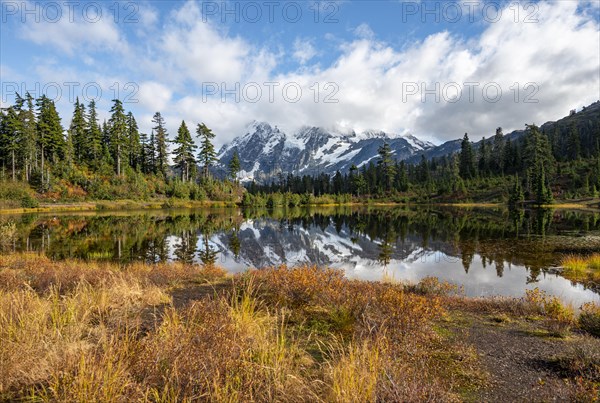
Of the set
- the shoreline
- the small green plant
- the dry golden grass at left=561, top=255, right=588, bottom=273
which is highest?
the shoreline

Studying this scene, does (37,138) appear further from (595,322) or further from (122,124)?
(595,322)

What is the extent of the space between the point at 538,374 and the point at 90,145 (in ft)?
275

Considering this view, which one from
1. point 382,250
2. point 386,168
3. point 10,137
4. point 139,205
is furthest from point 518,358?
point 386,168

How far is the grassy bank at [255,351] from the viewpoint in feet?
11.4

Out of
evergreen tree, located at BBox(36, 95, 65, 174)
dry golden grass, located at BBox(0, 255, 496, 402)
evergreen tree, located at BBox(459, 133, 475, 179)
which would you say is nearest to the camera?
dry golden grass, located at BBox(0, 255, 496, 402)

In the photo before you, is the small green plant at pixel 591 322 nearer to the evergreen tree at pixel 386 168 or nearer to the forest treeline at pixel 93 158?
the forest treeline at pixel 93 158

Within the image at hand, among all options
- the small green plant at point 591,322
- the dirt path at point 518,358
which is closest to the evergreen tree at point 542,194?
the small green plant at point 591,322

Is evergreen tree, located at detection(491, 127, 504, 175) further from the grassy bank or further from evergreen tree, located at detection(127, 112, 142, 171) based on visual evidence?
the grassy bank

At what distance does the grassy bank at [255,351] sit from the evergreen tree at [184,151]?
76.7 m

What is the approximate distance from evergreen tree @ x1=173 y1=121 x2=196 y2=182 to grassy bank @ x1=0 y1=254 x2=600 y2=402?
252ft

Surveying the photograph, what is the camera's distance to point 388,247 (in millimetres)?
22797

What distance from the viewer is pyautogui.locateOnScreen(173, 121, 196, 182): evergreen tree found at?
265 ft

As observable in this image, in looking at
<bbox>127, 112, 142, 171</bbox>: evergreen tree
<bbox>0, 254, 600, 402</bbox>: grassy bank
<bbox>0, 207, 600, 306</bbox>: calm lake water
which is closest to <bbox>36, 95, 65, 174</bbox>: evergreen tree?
<bbox>127, 112, 142, 171</bbox>: evergreen tree

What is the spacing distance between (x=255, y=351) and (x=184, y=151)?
82.9 metres
